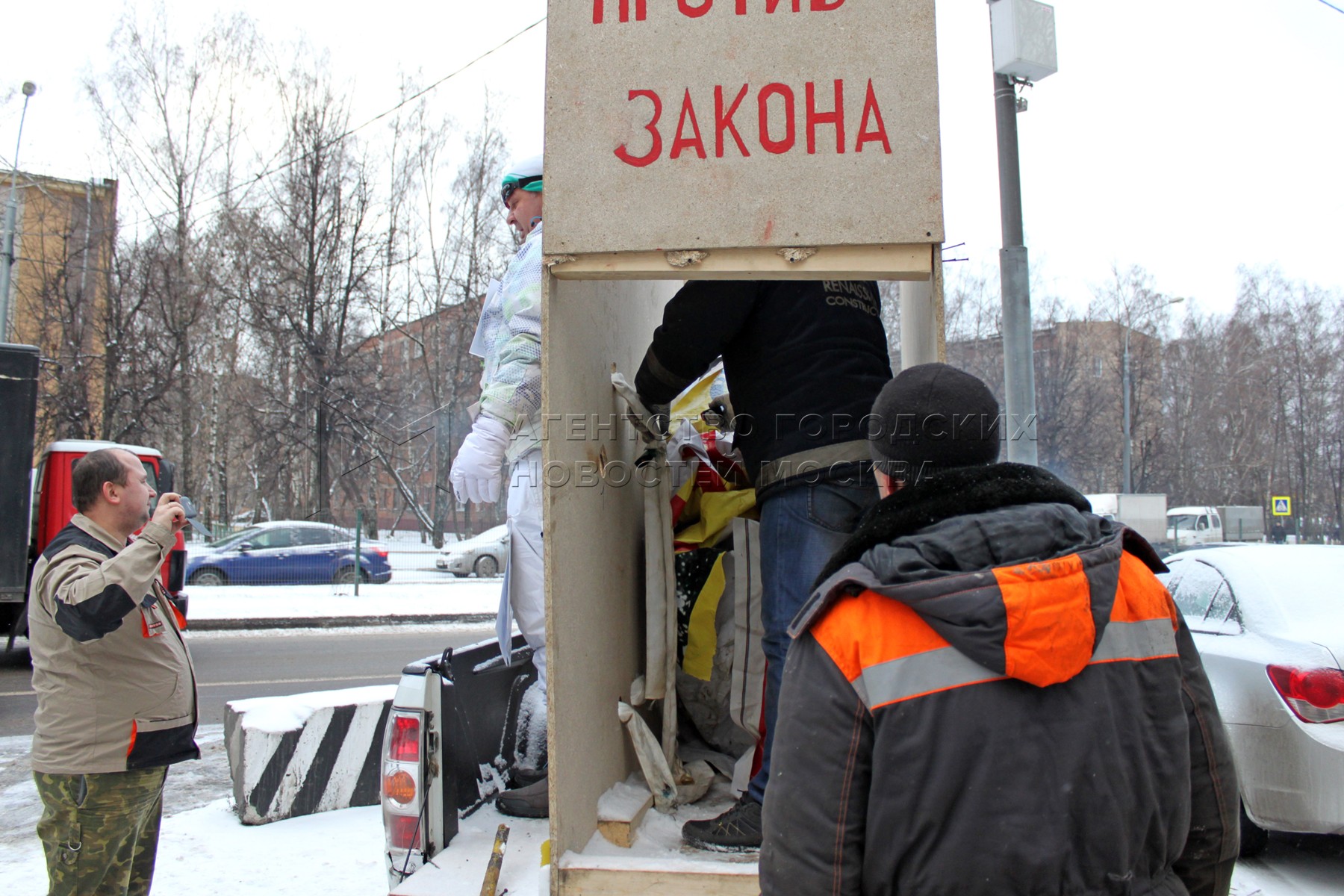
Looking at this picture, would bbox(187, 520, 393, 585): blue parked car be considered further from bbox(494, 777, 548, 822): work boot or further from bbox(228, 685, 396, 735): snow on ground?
bbox(494, 777, 548, 822): work boot

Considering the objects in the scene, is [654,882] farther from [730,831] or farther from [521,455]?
[521,455]

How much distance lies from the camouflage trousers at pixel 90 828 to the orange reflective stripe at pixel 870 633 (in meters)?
2.45

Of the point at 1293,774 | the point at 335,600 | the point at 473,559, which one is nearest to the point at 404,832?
the point at 1293,774

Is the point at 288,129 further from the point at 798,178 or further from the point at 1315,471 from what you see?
the point at 1315,471

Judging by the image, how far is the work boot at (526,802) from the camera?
2502 millimetres

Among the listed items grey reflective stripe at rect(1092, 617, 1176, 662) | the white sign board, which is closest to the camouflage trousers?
the white sign board

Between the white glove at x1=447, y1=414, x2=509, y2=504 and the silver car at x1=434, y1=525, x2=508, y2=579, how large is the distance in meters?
18.7

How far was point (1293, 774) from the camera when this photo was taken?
12.1 ft

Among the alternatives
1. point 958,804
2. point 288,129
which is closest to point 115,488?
point 958,804

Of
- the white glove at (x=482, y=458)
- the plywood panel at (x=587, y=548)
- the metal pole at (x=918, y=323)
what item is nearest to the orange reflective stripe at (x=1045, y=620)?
the metal pole at (x=918, y=323)

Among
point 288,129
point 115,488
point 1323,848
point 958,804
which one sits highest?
point 288,129

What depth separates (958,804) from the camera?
44.1 inches

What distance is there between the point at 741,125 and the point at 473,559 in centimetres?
2064

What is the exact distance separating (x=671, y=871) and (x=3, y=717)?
7.37 m
